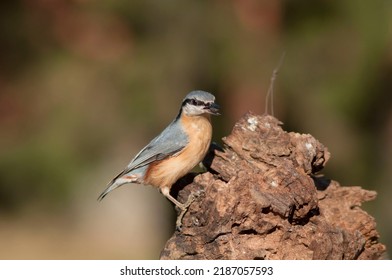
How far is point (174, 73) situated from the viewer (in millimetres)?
9312

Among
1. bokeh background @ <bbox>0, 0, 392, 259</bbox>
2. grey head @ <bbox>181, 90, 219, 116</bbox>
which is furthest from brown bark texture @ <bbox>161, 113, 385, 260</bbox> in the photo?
bokeh background @ <bbox>0, 0, 392, 259</bbox>

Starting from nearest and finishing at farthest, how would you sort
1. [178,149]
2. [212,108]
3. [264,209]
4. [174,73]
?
1. [264,209]
2. [212,108]
3. [178,149]
4. [174,73]

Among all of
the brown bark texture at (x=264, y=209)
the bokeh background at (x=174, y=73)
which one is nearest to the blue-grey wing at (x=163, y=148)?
the brown bark texture at (x=264, y=209)

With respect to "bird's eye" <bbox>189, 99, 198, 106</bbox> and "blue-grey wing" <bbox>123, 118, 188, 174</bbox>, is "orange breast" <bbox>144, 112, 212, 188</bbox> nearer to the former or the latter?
"blue-grey wing" <bbox>123, 118, 188, 174</bbox>

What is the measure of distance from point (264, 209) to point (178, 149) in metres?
1.34

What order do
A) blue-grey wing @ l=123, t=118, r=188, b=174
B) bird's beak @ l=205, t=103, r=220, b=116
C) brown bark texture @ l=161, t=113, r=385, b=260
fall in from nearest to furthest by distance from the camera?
brown bark texture @ l=161, t=113, r=385, b=260
bird's beak @ l=205, t=103, r=220, b=116
blue-grey wing @ l=123, t=118, r=188, b=174

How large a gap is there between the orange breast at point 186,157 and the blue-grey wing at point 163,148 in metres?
0.04

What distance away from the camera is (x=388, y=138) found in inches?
398

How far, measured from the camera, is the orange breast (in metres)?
5.57

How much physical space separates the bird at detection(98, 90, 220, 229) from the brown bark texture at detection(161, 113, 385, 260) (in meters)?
0.42

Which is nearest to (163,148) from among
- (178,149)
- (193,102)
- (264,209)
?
(178,149)

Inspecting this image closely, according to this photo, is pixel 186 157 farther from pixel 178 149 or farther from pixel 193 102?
pixel 193 102

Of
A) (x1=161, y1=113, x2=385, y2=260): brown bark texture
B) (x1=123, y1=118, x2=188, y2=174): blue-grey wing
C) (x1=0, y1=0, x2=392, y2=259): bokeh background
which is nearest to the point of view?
(x1=161, y1=113, x2=385, y2=260): brown bark texture

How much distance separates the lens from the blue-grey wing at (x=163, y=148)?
225 inches
